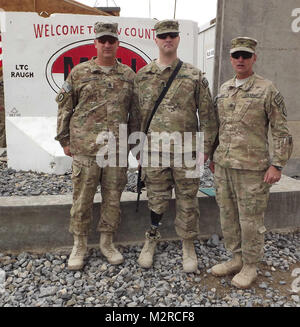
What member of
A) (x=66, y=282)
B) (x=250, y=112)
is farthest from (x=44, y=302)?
(x=250, y=112)

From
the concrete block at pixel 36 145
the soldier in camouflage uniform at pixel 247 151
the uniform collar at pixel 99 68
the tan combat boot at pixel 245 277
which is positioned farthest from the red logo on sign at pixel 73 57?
the tan combat boot at pixel 245 277

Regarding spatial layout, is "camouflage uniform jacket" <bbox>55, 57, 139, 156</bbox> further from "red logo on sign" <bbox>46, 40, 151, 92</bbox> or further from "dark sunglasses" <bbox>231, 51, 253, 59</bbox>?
"red logo on sign" <bbox>46, 40, 151, 92</bbox>

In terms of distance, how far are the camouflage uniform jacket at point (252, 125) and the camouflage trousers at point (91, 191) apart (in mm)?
957

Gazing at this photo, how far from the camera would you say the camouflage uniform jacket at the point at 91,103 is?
281cm

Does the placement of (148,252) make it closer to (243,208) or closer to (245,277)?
(245,277)

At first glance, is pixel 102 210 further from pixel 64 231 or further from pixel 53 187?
pixel 53 187

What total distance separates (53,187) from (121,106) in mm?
2023

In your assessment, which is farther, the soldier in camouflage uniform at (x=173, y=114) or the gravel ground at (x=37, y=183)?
the gravel ground at (x=37, y=183)

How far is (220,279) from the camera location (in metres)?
2.98

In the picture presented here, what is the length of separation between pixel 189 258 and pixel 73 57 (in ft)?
11.6

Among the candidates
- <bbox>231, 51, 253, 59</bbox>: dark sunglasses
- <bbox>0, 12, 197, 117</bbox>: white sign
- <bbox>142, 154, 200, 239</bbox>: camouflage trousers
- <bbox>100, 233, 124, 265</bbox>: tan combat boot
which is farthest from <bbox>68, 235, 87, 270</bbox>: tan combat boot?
<bbox>0, 12, 197, 117</bbox>: white sign

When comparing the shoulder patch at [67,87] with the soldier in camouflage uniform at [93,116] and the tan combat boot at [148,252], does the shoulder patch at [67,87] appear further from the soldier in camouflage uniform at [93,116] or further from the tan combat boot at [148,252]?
the tan combat boot at [148,252]

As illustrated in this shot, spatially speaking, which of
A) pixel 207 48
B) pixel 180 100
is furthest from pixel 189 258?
pixel 207 48

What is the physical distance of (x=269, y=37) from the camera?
5363mm
